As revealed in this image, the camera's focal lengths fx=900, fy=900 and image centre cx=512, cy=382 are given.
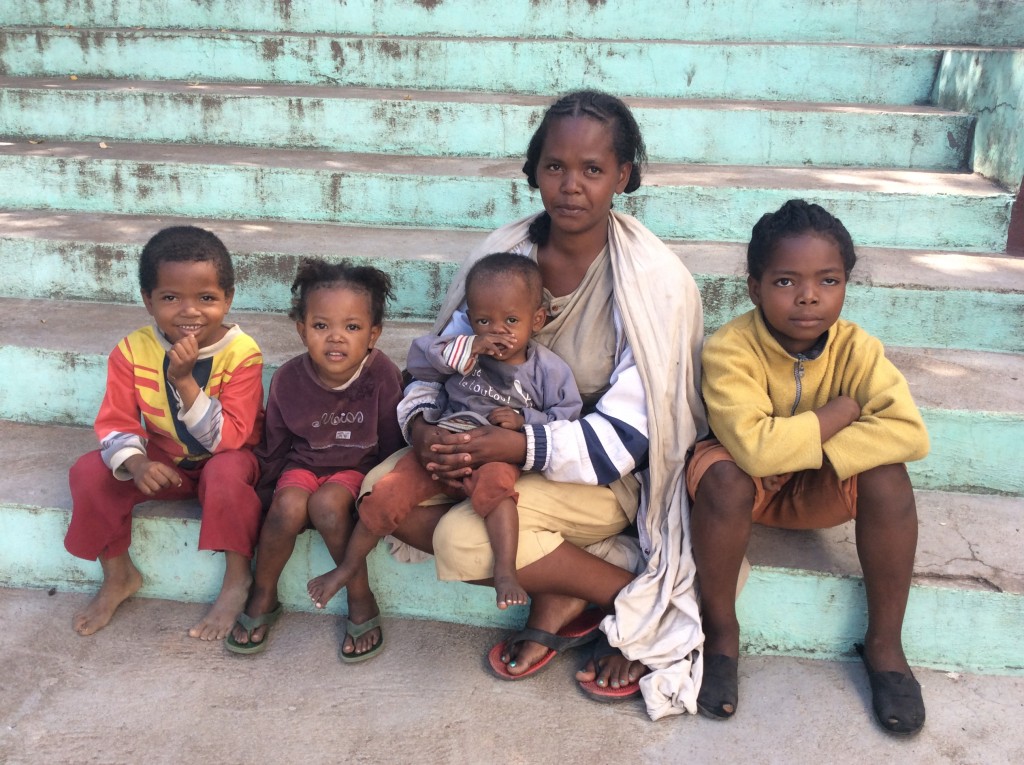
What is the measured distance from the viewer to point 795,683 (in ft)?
7.70

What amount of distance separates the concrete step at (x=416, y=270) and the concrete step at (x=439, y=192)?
98mm

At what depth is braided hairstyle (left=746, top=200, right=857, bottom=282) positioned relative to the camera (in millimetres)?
2297

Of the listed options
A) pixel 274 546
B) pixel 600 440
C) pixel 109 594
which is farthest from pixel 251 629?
pixel 600 440

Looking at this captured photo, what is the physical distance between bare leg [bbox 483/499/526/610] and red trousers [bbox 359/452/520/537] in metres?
0.02

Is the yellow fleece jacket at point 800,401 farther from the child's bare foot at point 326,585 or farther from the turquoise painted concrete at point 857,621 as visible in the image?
the child's bare foot at point 326,585

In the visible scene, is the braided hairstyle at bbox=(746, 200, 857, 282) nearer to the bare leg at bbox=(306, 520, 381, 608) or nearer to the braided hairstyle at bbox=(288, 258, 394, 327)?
the braided hairstyle at bbox=(288, 258, 394, 327)

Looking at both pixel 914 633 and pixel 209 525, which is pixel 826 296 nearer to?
pixel 914 633

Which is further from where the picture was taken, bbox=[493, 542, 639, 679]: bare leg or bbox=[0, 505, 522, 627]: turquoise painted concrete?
bbox=[0, 505, 522, 627]: turquoise painted concrete

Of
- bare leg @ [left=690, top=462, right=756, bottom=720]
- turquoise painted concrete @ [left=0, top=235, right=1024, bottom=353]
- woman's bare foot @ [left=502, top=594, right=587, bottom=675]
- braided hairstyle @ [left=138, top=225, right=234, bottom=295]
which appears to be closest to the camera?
bare leg @ [left=690, top=462, right=756, bottom=720]

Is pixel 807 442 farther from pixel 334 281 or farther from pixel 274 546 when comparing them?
pixel 274 546

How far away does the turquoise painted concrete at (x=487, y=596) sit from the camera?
93.3 inches

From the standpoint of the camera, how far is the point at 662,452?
2.45m

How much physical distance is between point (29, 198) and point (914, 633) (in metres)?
4.08

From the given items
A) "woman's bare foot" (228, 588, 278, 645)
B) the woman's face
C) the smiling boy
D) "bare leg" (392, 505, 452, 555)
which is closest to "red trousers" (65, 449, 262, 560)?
the smiling boy
